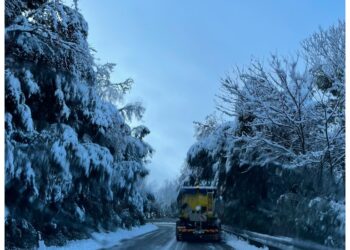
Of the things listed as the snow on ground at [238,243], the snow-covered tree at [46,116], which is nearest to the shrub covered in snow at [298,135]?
the snow on ground at [238,243]

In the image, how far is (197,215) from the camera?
20500 millimetres

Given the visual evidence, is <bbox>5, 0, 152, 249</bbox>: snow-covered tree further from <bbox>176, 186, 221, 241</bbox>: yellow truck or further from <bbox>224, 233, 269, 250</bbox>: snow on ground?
<bbox>176, 186, 221, 241</bbox>: yellow truck

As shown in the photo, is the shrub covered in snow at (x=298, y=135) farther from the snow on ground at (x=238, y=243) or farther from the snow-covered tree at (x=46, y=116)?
the snow-covered tree at (x=46, y=116)

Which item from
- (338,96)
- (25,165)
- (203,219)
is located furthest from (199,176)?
(25,165)

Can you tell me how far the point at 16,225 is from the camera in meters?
10.5

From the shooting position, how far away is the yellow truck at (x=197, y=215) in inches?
783

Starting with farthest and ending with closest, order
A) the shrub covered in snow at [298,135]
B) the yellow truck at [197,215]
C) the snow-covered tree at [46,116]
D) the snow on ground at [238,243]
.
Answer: the yellow truck at [197,215]
the snow on ground at [238,243]
the shrub covered in snow at [298,135]
the snow-covered tree at [46,116]

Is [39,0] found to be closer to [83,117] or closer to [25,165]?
[83,117]

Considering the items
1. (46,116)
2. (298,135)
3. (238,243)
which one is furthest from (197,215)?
(46,116)

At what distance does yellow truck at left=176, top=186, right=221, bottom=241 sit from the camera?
19.9 m

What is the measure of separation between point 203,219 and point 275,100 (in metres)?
7.55

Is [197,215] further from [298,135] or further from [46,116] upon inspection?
[46,116]

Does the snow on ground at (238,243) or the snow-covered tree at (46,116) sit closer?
the snow-covered tree at (46,116)

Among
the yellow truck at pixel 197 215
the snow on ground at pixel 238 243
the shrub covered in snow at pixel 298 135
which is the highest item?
the shrub covered in snow at pixel 298 135
